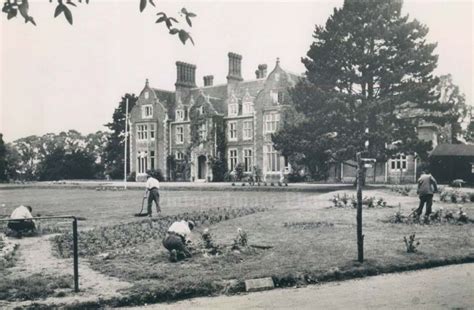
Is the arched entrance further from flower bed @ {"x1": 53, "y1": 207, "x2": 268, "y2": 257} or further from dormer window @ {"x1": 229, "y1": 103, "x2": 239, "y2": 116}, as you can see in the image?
flower bed @ {"x1": 53, "y1": 207, "x2": 268, "y2": 257}

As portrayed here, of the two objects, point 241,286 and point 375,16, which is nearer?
point 241,286

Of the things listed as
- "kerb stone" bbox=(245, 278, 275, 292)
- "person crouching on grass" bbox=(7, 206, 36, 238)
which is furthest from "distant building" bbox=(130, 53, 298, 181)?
"kerb stone" bbox=(245, 278, 275, 292)

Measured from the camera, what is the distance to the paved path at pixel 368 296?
270 inches

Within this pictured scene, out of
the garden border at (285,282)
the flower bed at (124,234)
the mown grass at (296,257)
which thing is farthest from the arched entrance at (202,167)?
the garden border at (285,282)

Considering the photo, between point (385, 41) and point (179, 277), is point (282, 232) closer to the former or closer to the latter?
point (179, 277)

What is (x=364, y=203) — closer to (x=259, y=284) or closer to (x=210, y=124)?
(x=259, y=284)

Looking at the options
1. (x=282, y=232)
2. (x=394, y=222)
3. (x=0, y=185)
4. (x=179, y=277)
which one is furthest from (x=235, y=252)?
(x=0, y=185)

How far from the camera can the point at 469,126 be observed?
167ft

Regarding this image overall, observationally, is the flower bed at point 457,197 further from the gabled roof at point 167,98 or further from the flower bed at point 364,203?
the gabled roof at point 167,98

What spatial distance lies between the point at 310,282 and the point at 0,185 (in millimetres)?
36811

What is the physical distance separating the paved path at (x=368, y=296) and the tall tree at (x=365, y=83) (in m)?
20.9

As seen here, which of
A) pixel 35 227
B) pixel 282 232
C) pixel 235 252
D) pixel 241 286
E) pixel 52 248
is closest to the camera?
pixel 241 286

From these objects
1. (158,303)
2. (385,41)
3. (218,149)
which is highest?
(385,41)

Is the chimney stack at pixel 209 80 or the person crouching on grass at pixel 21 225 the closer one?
the person crouching on grass at pixel 21 225
